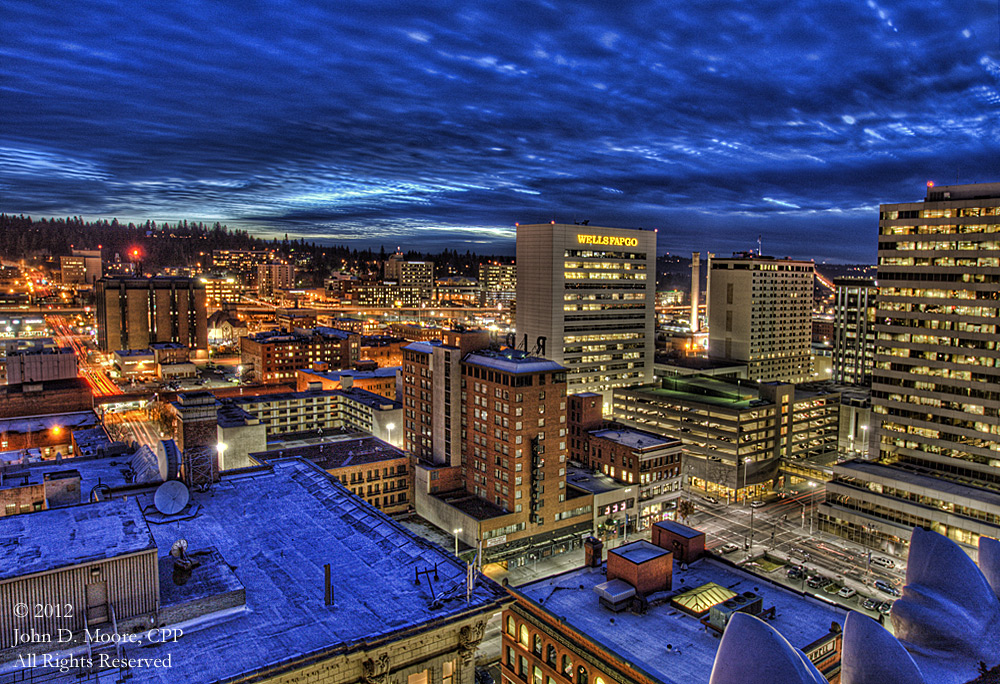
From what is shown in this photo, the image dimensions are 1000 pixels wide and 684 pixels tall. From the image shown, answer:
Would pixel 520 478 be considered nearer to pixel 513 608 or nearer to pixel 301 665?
pixel 513 608

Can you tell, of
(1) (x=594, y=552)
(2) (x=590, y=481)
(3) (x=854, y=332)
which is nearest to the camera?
(1) (x=594, y=552)

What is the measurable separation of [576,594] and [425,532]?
122ft

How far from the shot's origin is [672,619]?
46.9 m

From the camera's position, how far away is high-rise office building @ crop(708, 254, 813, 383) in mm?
174625

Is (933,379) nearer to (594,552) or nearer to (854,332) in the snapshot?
(594,552)

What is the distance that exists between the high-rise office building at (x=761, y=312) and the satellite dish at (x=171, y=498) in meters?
165

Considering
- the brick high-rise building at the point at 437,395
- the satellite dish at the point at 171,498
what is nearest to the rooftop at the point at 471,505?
the brick high-rise building at the point at 437,395

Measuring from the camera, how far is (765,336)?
178 metres

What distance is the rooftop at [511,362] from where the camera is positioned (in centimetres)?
8156

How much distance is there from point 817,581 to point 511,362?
4588 centimetres

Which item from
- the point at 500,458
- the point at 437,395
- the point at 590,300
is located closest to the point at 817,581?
the point at 500,458

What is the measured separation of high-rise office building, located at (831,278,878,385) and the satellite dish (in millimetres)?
186475

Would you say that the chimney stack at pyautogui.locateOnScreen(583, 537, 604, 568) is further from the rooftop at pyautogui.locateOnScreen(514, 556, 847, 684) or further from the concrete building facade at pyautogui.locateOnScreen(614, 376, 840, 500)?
the concrete building facade at pyautogui.locateOnScreen(614, 376, 840, 500)

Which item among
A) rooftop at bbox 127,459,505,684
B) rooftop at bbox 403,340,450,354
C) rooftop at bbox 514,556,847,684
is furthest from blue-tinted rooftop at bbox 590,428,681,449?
rooftop at bbox 127,459,505,684
